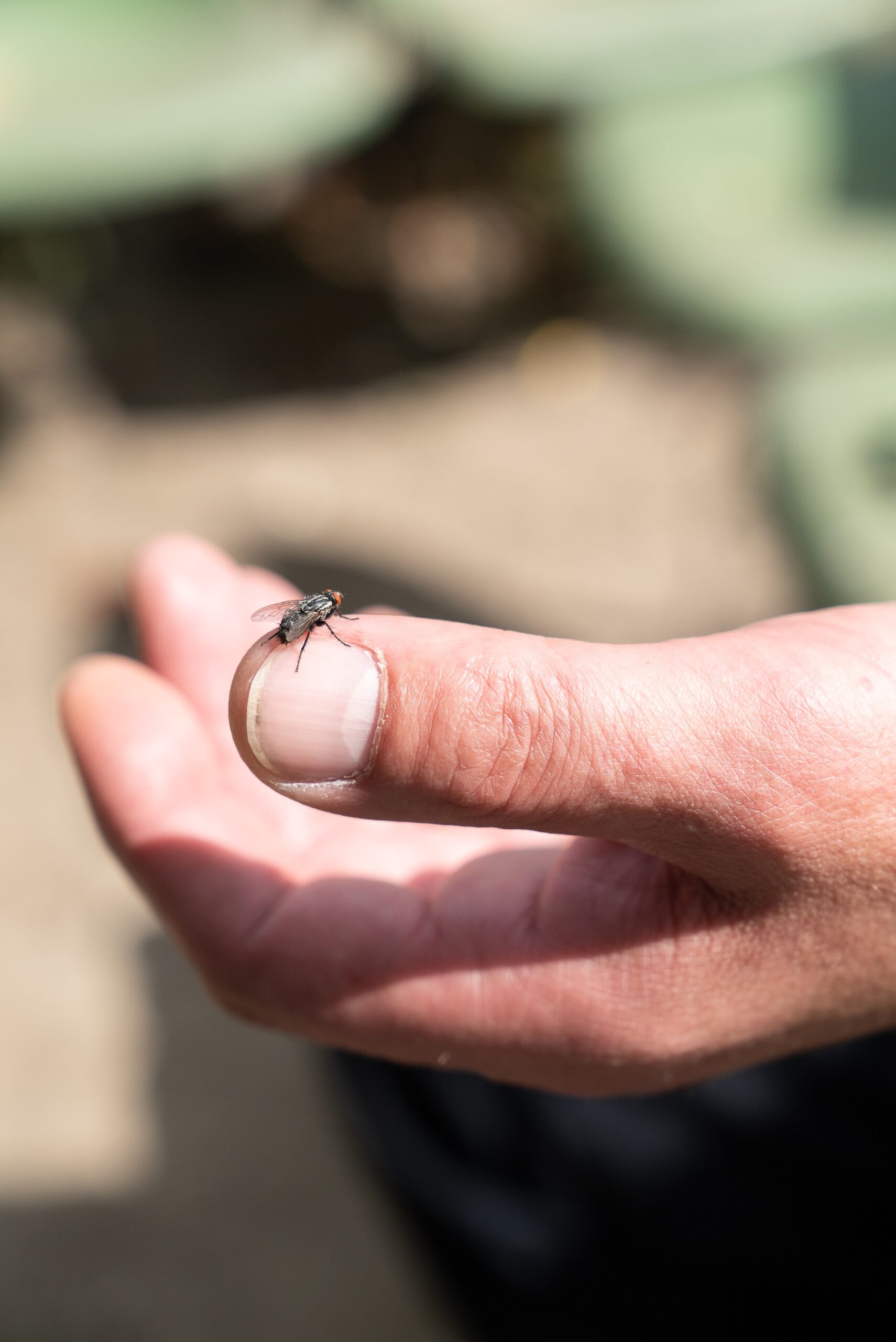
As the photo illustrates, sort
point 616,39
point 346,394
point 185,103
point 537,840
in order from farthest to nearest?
point 346,394 → point 185,103 → point 616,39 → point 537,840

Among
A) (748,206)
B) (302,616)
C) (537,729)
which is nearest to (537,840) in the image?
(302,616)

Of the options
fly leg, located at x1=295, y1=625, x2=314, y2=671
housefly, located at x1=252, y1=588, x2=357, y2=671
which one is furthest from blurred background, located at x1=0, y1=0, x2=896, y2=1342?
fly leg, located at x1=295, y1=625, x2=314, y2=671

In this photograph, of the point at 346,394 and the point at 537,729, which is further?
the point at 346,394

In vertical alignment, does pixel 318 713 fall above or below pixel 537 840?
above

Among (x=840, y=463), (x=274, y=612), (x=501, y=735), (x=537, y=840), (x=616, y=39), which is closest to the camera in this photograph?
(x=501, y=735)

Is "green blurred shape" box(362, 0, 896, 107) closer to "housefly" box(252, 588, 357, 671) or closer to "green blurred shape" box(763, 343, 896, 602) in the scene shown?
"green blurred shape" box(763, 343, 896, 602)

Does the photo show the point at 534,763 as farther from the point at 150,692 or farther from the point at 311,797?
the point at 150,692

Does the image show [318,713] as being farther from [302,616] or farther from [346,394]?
[346,394]
